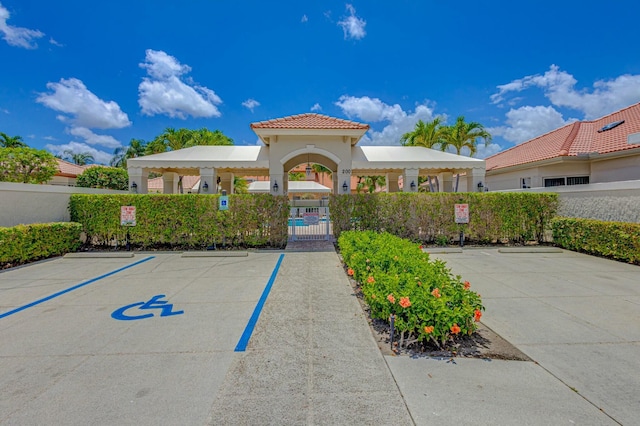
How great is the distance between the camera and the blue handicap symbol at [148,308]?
4.95 metres

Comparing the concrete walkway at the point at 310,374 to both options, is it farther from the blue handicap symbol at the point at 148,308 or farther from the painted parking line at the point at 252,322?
the blue handicap symbol at the point at 148,308

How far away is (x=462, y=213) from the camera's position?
12.2 meters

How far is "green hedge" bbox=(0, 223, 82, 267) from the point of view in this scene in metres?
8.65

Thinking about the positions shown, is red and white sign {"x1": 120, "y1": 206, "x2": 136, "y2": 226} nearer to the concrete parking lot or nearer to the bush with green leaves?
the concrete parking lot

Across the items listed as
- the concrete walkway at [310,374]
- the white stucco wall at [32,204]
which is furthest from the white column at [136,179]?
the concrete walkway at [310,374]

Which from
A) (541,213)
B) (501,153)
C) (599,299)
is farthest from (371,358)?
(501,153)

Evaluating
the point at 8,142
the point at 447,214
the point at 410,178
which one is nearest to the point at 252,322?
the point at 447,214

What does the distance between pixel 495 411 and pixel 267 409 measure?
6.39 ft

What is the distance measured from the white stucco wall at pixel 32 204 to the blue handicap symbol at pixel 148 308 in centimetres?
742

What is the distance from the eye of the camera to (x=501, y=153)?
79.3ft

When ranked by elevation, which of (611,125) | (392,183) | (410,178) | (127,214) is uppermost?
(611,125)

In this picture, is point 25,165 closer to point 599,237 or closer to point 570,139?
point 599,237

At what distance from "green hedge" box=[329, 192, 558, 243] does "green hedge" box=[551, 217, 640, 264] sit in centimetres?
86

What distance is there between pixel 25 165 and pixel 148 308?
59.9ft
